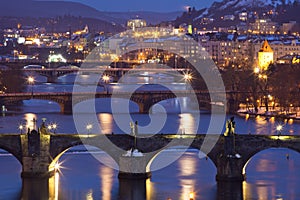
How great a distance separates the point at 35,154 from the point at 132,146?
2.56 metres

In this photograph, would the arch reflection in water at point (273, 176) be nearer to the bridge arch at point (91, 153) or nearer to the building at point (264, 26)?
the bridge arch at point (91, 153)

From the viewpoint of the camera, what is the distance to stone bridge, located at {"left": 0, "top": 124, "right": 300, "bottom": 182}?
25641 mm

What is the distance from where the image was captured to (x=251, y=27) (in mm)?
132625

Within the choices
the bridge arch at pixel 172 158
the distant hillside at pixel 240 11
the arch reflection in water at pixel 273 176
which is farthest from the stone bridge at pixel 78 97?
the distant hillside at pixel 240 11

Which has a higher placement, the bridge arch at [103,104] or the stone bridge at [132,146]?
the bridge arch at [103,104]

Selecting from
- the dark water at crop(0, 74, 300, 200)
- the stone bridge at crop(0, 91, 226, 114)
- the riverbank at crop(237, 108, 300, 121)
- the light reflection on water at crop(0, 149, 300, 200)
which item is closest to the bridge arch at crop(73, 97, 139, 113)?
the stone bridge at crop(0, 91, 226, 114)

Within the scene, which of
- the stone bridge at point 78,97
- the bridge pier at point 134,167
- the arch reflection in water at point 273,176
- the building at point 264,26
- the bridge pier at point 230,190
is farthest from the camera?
the building at point 264,26

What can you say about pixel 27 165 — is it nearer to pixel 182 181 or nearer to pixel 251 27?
pixel 182 181

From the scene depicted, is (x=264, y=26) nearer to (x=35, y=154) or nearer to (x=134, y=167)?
(x=134, y=167)

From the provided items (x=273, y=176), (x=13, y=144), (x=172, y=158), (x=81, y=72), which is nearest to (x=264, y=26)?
(x=81, y=72)

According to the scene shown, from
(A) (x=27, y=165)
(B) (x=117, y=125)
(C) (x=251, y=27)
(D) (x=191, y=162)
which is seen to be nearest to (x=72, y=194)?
(A) (x=27, y=165)

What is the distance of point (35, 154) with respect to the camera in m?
26.0

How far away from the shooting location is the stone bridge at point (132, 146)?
25.6 metres

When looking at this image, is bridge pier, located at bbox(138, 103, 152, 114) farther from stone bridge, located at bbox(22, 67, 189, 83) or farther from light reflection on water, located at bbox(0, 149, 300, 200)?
stone bridge, located at bbox(22, 67, 189, 83)
